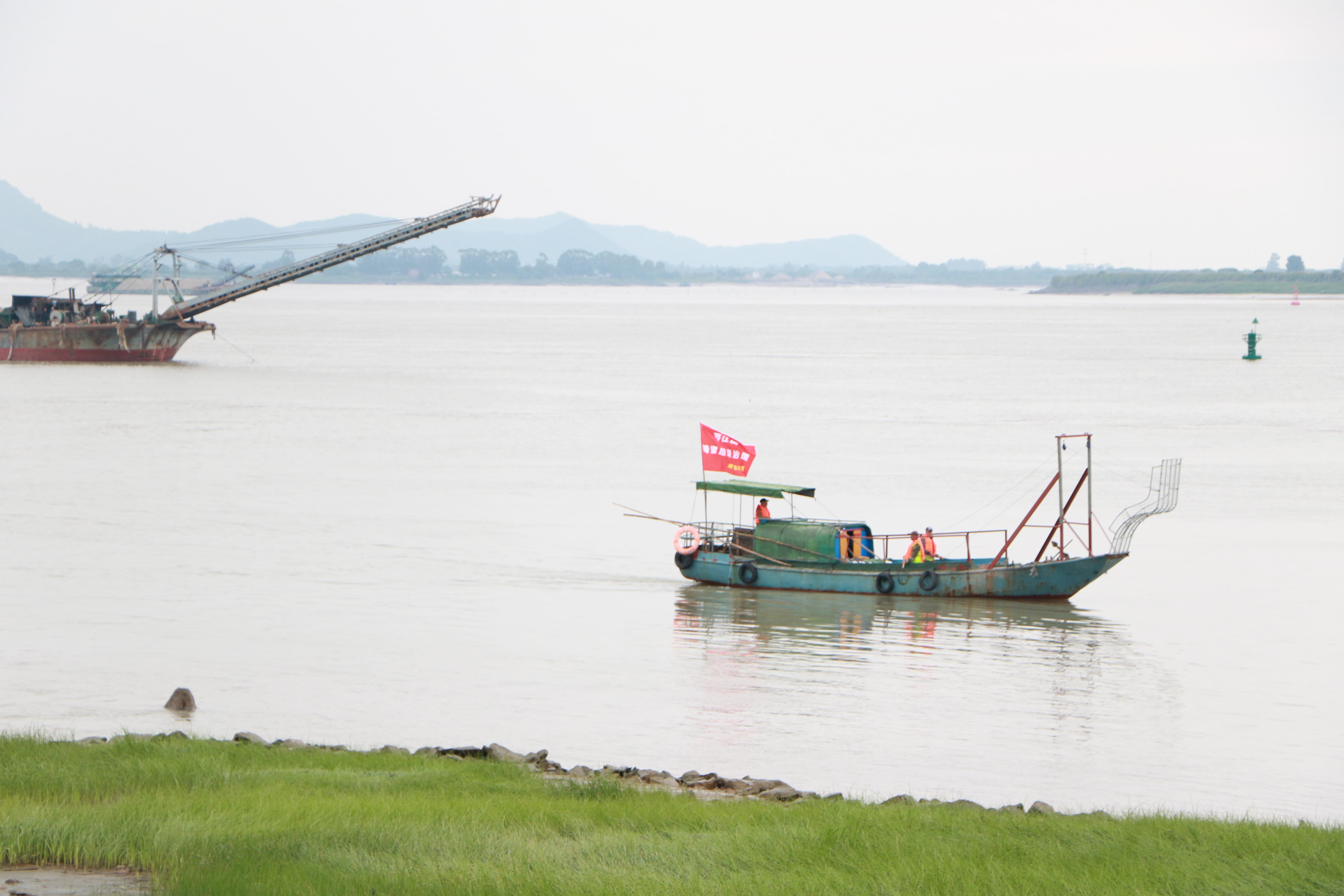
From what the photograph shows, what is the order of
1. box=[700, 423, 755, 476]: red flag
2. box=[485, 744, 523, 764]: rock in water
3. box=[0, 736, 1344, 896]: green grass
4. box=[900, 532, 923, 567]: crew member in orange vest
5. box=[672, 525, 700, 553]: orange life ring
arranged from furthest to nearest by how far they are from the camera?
box=[700, 423, 755, 476]: red flag, box=[672, 525, 700, 553]: orange life ring, box=[900, 532, 923, 567]: crew member in orange vest, box=[485, 744, 523, 764]: rock in water, box=[0, 736, 1344, 896]: green grass

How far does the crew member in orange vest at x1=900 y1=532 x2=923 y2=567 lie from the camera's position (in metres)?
30.0

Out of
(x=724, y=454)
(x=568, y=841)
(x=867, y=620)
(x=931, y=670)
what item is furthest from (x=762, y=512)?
(x=568, y=841)

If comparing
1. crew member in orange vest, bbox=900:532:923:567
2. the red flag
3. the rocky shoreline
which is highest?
the red flag

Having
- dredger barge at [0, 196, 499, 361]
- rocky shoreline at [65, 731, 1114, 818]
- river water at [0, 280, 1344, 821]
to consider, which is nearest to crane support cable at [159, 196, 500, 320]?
dredger barge at [0, 196, 499, 361]

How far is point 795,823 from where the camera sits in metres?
12.1

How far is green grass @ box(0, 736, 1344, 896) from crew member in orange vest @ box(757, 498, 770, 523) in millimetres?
17987

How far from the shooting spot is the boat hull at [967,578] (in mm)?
29641

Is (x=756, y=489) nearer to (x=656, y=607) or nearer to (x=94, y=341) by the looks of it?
(x=656, y=607)

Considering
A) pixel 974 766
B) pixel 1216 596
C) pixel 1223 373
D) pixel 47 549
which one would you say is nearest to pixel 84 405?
pixel 47 549

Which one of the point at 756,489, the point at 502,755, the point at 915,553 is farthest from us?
the point at 756,489

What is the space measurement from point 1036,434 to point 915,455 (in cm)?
956

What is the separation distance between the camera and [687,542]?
31609 millimetres

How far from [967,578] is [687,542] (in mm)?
6289

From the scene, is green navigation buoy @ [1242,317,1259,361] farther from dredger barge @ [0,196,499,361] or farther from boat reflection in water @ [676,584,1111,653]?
boat reflection in water @ [676,584,1111,653]
